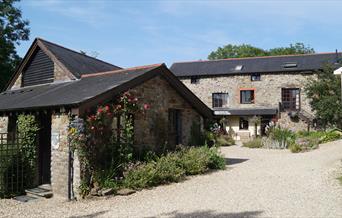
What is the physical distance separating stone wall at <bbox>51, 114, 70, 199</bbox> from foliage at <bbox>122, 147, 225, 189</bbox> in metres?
1.68

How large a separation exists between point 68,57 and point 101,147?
7.24 meters

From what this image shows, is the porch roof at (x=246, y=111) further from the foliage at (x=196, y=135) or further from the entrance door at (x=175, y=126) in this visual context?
the entrance door at (x=175, y=126)

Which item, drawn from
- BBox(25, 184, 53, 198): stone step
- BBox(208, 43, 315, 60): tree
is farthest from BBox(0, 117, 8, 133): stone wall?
BBox(208, 43, 315, 60): tree

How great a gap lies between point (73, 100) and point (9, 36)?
23.1 metres

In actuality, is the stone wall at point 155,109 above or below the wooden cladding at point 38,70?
below

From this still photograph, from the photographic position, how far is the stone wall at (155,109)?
1080cm

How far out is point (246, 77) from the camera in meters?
32.4

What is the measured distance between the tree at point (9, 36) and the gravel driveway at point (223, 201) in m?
20.2

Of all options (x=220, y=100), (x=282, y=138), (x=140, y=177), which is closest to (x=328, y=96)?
(x=282, y=138)

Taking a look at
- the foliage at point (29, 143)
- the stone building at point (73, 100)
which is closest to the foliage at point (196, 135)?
the stone building at point (73, 100)

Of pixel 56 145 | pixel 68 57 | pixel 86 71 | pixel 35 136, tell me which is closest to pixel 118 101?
pixel 56 145

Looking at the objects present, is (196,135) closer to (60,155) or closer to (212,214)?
(60,155)

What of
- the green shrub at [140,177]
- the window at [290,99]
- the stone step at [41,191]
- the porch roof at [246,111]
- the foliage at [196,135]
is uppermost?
the window at [290,99]

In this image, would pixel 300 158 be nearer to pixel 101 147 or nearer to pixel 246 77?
pixel 101 147
